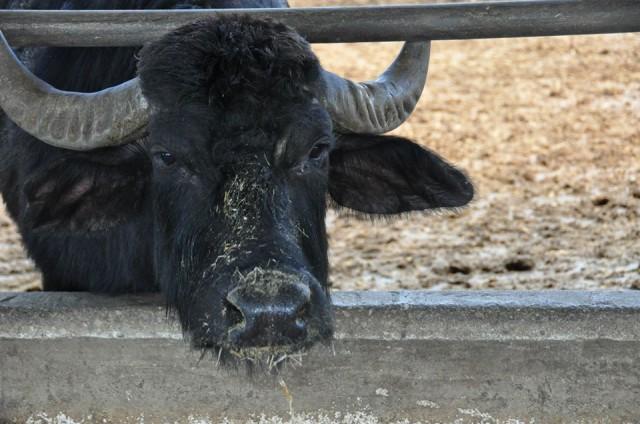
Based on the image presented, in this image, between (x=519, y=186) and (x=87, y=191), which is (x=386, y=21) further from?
(x=519, y=186)

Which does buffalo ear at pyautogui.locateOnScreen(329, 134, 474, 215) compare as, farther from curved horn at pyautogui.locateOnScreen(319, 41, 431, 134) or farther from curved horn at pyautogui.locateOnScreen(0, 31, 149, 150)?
curved horn at pyautogui.locateOnScreen(0, 31, 149, 150)

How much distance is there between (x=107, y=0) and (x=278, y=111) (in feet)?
4.44

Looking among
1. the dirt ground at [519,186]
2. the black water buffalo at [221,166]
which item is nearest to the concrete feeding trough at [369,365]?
the black water buffalo at [221,166]

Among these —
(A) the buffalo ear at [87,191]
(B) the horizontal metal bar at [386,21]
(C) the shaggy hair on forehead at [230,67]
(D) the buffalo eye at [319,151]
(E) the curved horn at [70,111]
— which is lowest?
(A) the buffalo ear at [87,191]

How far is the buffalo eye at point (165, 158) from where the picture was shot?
3.64 m

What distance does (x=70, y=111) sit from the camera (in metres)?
3.75

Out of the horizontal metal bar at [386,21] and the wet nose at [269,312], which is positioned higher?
the horizontal metal bar at [386,21]

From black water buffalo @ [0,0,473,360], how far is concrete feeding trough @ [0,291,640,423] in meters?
0.28

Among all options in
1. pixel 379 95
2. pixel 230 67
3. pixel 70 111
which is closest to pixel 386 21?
pixel 379 95

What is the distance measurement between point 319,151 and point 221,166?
1.26 ft

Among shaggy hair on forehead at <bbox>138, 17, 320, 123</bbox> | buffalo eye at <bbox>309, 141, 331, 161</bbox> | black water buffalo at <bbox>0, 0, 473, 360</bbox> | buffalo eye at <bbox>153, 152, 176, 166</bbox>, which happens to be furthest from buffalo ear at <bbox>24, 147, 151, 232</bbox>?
buffalo eye at <bbox>309, 141, 331, 161</bbox>

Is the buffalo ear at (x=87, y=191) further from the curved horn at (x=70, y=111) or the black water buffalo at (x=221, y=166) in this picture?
the curved horn at (x=70, y=111)

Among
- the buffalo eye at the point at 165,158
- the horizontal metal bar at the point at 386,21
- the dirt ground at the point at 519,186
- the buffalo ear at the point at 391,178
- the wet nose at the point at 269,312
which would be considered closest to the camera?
the wet nose at the point at 269,312

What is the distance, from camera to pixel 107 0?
4.54m
